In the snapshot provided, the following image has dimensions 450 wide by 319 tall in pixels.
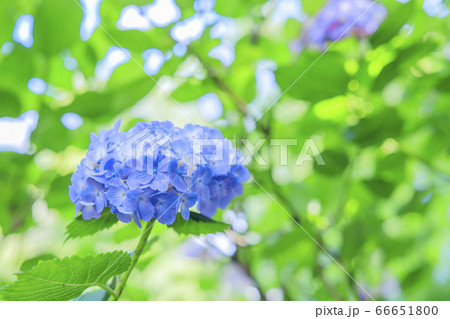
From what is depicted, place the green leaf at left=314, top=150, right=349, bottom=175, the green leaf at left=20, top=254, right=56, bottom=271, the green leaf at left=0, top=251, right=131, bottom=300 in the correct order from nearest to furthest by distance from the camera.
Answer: the green leaf at left=0, top=251, right=131, bottom=300 → the green leaf at left=20, top=254, right=56, bottom=271 → the green leaf at left=314, top=150, right=349, bottom=175

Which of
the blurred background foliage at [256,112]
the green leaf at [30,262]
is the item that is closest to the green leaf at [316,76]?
the blurred background foliage at [256,112]

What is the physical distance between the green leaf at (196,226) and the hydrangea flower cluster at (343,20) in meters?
0.49

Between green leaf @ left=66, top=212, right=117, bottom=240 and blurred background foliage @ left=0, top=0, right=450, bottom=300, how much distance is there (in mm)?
126

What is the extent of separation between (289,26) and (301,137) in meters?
0.25

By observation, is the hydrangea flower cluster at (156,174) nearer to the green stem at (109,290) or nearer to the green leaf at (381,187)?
the green stem at (109,290)

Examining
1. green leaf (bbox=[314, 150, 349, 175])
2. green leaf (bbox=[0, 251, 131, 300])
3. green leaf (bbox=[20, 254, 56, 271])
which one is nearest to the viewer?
green leaf (bbox=[0, 251, 131, 300])

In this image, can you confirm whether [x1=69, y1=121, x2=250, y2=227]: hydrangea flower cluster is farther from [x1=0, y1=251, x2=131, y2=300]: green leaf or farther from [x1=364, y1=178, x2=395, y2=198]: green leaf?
[x1=364, y1=178, x2=395, y2=198]: green leaf

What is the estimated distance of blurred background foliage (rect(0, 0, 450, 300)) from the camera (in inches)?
26.8

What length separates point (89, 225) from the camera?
1.57ft

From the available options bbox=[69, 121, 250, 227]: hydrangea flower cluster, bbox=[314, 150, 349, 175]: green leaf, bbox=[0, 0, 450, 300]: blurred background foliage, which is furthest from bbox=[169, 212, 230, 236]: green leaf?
bbox=[314, 150, 349, 175]: green leaf

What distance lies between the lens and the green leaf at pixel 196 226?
475 mm

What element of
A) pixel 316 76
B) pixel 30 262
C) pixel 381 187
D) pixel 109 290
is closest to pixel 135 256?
pixel 109 290
